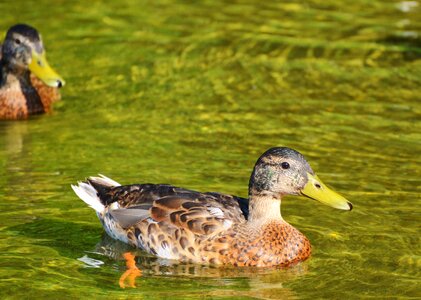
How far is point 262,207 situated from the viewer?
10.3 meters

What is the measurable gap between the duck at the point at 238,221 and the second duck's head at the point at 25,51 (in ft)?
17.9

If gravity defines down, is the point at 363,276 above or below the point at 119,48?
below

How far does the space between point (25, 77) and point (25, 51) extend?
43 centimetres

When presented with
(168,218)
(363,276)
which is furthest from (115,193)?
Result: (363,276)

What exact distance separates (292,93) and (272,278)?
5.78m

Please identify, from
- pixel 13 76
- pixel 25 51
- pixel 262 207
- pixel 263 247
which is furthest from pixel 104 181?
pixel 13 76

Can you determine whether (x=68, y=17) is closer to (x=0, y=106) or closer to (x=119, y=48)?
(x=119, y=48)

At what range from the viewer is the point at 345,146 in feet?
44.1

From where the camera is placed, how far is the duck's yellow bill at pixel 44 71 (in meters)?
15.0

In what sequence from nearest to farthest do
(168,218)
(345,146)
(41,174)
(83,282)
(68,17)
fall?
(83,282) → (168,218) → (41,174) → (345,146) → (68,17)

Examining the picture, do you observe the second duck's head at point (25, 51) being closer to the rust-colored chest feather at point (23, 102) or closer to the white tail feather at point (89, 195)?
the rust-colored chest feather at point (23, 102)

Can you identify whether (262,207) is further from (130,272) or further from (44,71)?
(44,71)

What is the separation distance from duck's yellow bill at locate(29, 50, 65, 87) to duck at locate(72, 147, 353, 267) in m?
4.83

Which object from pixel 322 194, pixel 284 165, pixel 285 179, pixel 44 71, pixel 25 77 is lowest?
pixel 322 194
